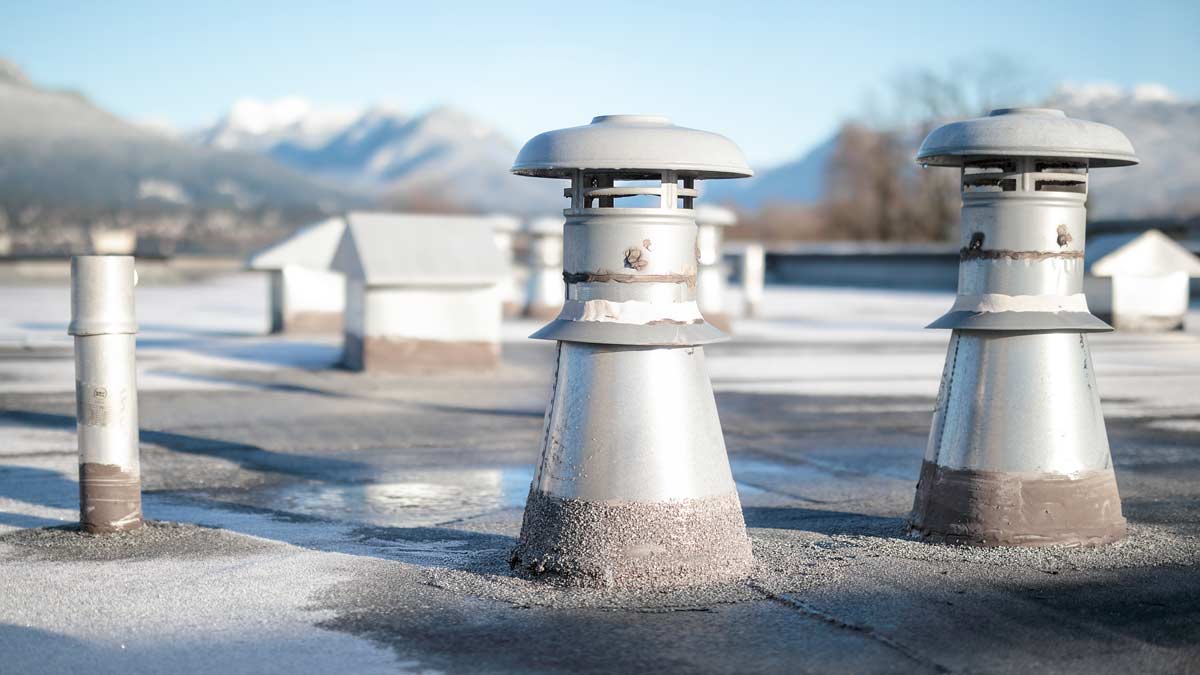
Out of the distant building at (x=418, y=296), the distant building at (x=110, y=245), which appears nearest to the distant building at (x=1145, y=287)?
the distant building at (x=418, y=296)

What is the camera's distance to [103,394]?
5.78m

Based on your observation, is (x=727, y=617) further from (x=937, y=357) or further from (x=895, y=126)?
(x=895, y=126)

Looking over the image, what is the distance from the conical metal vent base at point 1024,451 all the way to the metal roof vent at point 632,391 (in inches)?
47.4

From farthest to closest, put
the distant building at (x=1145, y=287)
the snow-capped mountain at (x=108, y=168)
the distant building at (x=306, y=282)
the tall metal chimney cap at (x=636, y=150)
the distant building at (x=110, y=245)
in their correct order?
1. the snow-capped mountain at (x=108, y=168)
2. the distant building at (x=1145, y=287)
3. the distant building at (x=306, y=282)
4. the distant building at (x=110, y=245)
5. the tall metal chimney cap at (x=636, y=150)

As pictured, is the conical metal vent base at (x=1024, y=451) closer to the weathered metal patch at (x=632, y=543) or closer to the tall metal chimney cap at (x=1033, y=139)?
the tall metal chimney cap at (x=1033, y=139)

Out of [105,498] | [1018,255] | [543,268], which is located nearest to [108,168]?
[543,268]

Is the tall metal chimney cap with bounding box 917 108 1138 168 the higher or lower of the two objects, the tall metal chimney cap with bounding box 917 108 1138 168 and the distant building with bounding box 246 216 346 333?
the higher

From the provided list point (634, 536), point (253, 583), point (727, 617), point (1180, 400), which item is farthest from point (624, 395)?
point (1180, 400)

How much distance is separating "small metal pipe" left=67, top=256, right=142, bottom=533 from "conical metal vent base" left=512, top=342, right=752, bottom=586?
2078 millimetres

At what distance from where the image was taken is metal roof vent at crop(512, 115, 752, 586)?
480 cm

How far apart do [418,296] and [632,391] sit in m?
9.23

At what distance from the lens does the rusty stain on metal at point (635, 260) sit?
486 cm

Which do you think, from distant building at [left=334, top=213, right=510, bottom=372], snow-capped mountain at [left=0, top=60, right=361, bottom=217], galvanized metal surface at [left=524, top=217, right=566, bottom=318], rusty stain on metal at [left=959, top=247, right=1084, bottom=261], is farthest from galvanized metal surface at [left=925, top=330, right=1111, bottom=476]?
snow-capped mountain at [left=0, top=60, right=361, bottom=217]

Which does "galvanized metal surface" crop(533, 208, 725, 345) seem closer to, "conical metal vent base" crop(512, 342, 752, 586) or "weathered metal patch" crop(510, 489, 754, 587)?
"conical metal vent base" crop(512, 342, 752, 586)
